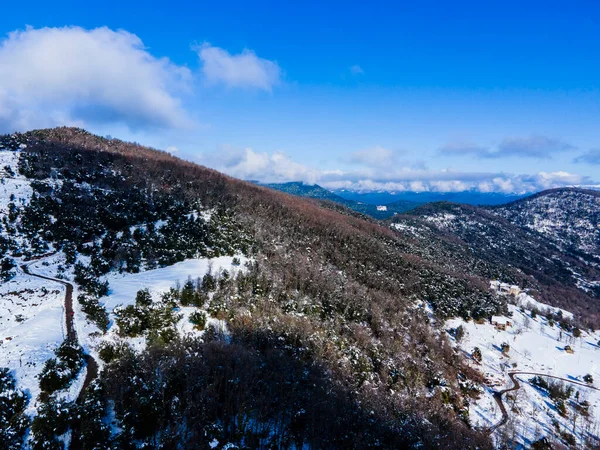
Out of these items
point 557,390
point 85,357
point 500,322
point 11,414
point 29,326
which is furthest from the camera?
point 500,322

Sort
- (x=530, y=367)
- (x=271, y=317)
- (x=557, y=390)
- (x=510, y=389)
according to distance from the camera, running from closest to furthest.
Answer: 1. (x=271, y=317)
2. (x=510, y=389)
3. (x=557, y=390)
4. (x=530, y=367)

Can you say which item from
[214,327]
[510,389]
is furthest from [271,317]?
[510,389]

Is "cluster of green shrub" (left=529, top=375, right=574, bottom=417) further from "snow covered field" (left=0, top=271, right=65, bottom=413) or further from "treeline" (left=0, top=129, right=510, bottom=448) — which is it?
"snow covered field" (left=0, top=271, right=65, bottom=413)

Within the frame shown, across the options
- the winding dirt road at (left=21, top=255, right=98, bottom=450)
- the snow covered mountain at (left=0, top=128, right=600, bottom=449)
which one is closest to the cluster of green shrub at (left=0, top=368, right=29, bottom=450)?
the snow covered mountain at (left=0, top=128, right=600, bottom=449)

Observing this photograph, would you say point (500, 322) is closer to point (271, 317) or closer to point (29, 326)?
point (271, 317)

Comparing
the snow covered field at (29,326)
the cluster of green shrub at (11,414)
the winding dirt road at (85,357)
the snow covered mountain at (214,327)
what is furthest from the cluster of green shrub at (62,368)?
the cluster of green shrub at (11,414)

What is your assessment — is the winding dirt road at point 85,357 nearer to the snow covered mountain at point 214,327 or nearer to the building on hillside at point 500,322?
the snow covered mountain at point 214,327
